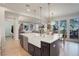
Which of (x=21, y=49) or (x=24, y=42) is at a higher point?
(x=24, y=42)

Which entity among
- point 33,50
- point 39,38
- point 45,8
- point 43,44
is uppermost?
point 45,8

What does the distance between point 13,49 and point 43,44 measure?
503 millimetres

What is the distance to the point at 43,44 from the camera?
66.9 inches

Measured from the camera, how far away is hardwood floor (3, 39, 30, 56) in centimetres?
167

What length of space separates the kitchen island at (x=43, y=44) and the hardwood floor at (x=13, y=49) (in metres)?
0.07

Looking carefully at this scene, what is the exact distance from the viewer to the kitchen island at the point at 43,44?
1.68 meters

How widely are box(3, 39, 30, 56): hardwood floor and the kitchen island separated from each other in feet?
0.24

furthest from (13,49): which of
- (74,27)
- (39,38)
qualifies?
(74,27)

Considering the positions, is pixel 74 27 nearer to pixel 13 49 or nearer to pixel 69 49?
pixel 69 49

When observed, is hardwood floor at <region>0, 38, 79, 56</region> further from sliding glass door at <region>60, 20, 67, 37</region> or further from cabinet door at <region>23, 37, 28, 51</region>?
sliding glass door at <region>60, 20, 67, 37</region>

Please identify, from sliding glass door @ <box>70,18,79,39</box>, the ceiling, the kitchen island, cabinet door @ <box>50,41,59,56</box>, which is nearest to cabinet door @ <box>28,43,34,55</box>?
the kitchen island

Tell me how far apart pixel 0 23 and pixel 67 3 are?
1142 mm

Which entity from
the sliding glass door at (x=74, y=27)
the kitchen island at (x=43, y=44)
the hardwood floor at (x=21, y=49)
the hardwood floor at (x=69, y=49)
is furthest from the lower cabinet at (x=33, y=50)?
the sliding glass door at (x=74, y=27)

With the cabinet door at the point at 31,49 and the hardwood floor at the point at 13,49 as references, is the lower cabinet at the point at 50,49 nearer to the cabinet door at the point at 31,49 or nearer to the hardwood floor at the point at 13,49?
the cabinet door at the point at 31,49
